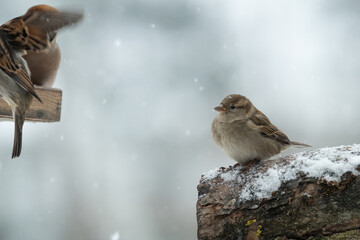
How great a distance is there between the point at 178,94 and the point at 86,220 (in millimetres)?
1699

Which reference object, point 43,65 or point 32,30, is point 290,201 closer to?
point 32,30

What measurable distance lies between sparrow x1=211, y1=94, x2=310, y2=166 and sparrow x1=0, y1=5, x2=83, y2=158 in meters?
0.93

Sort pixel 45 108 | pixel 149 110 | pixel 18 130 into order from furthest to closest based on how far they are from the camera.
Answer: pixel 149 110 < pixel 45 108 < pixel 18 130

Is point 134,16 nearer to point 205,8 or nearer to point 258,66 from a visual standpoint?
→ point 205,8

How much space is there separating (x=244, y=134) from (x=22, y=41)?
1.29 metres

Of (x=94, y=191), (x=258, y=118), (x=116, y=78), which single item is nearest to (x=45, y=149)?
(x=94, y=191)

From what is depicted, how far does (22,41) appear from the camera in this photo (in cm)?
236

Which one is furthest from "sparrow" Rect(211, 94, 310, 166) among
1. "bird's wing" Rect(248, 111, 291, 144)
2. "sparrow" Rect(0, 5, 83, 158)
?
"sparrow" Rect(0, 5, 83, 158)

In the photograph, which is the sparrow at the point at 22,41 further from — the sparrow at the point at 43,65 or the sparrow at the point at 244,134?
the sparrow at the point at 244,134

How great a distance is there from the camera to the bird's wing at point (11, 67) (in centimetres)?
230

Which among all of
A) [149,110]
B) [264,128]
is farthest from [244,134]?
[149,110]

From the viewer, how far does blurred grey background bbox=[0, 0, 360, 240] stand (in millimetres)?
4355

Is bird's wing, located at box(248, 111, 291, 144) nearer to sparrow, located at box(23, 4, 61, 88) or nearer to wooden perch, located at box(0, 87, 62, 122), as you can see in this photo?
wooden perch, located at box(0, 87, 62, 122)

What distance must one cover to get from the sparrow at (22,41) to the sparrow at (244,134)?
934 mm
